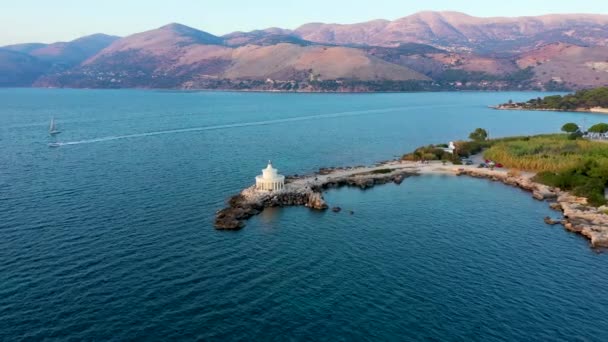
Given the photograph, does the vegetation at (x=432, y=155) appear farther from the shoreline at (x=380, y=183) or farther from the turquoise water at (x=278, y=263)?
the turquoise water at (x=278, y=263)

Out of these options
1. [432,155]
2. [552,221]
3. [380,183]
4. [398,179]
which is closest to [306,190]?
[380,183]

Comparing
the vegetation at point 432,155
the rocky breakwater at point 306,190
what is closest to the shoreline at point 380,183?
the rocky breakwater at point 306,190

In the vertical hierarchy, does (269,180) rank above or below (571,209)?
above

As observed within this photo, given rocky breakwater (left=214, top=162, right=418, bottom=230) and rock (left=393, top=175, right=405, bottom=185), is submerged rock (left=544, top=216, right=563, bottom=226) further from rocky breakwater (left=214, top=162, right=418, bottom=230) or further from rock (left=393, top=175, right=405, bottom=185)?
rocky breakwater (left=214, top=162, right=418, bottom=230)

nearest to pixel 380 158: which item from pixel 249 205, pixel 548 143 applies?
pixel 548 143

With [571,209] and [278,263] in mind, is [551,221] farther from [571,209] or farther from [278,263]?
[278,263]

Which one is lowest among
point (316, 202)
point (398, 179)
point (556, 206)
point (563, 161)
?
point (556, 206)
